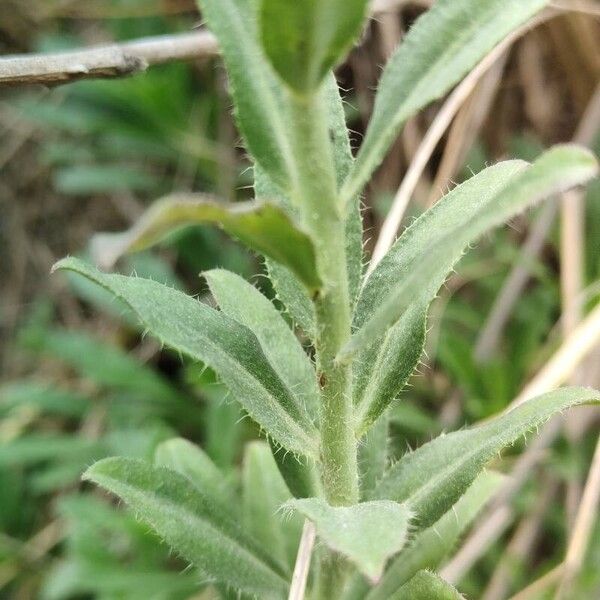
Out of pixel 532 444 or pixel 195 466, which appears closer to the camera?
pixel 195 466

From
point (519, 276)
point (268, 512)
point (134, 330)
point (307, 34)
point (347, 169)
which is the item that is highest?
point (307, 34)

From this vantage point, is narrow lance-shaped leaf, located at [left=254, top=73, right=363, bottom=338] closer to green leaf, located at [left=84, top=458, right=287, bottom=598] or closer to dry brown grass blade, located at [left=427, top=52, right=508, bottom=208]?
green leaf, located at [left=84, top=458, right=287, bottom=598]

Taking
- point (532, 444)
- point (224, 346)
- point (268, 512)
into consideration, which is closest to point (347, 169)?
point (224, 346)

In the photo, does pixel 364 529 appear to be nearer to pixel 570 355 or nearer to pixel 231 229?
pixel 231 229

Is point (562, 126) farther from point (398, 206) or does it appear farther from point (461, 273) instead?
point (398, 206)

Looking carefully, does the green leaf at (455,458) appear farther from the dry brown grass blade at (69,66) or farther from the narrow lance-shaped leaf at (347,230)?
the dry brown grass blade at (69,66)

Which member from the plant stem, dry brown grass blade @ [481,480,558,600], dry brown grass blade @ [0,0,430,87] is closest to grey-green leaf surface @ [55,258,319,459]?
the plant stem

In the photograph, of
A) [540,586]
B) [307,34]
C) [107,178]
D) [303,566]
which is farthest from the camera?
[107,178]

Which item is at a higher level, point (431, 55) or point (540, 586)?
point (431, 55)
